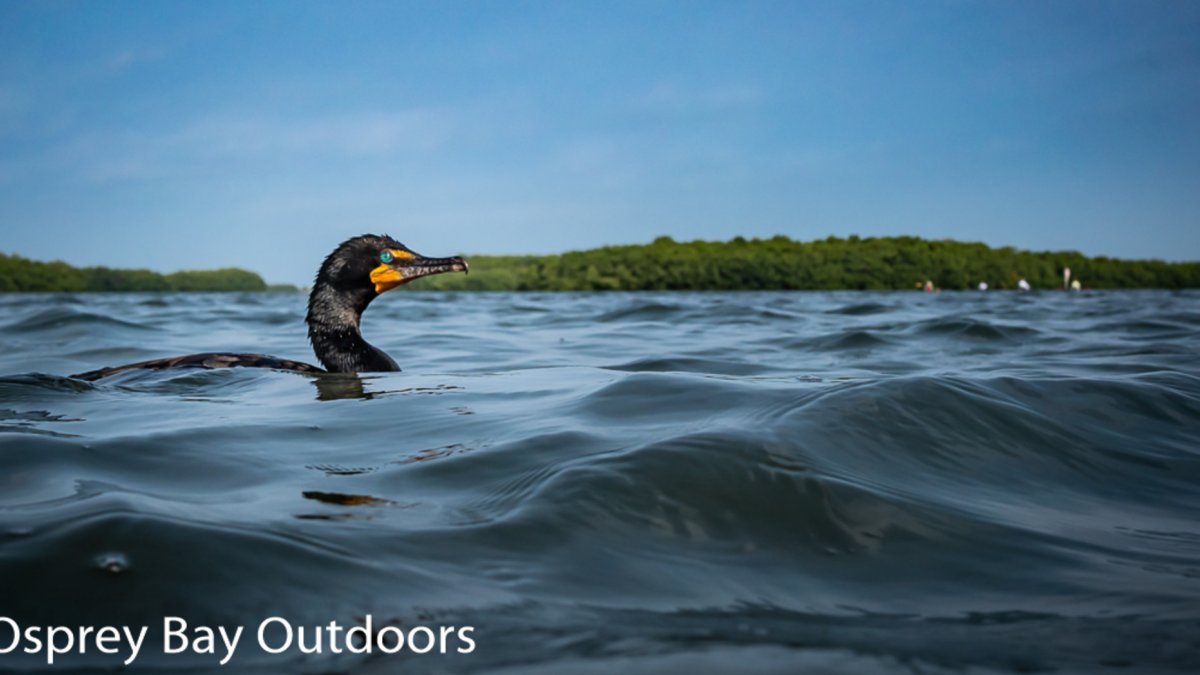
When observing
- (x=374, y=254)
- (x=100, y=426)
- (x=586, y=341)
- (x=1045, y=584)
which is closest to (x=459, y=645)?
(x=1045, y=584)

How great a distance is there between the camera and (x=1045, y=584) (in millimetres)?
2518

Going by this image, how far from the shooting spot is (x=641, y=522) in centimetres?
288

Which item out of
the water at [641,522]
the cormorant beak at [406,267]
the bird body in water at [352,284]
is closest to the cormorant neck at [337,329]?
the bird body in water at [352,284]

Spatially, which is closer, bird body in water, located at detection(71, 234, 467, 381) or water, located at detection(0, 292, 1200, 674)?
water, located at detection(0, 292, 1200, 674)

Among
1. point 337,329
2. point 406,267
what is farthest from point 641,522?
point 337,329

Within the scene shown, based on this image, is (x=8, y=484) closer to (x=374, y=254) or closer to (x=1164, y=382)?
(x=374, y=254)

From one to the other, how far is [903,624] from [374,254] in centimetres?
638

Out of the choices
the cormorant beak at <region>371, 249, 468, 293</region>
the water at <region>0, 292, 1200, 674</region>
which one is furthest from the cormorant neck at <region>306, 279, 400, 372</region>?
the water at <region>0, 292, 1200, 674</region>

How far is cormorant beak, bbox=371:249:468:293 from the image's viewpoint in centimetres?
777

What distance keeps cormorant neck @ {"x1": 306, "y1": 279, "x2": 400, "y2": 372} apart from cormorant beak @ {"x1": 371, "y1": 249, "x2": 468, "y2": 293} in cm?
24

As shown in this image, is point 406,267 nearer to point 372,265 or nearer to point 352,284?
point 372,265

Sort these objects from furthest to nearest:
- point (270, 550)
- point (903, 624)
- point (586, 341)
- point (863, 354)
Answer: point (586, 341), point (863, 354), point (270, 550), point (903, 624)

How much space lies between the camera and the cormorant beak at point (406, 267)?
7.77m

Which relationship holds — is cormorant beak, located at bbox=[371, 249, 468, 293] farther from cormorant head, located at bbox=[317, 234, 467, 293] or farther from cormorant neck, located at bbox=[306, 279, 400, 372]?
cormorant neck, located at bbox=[306, 279, 400, 372]
